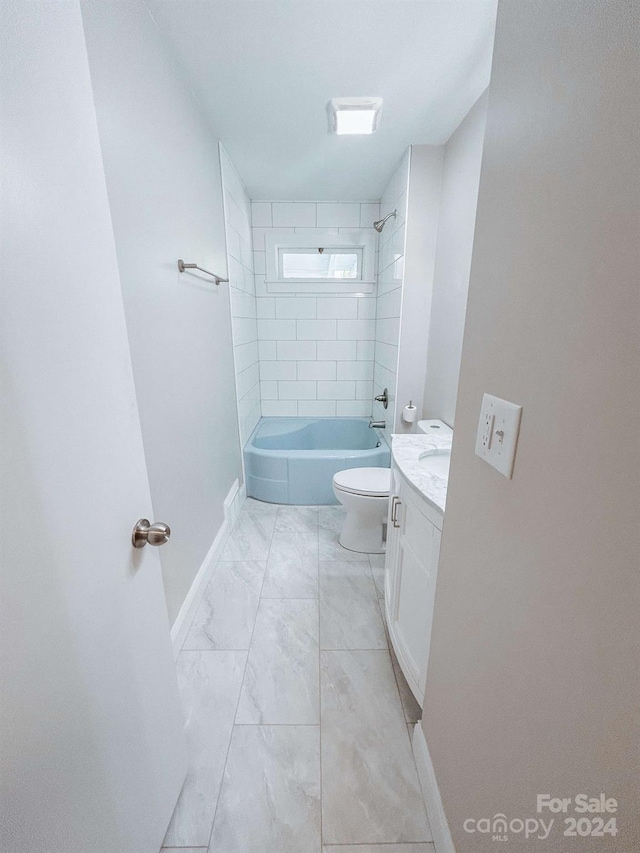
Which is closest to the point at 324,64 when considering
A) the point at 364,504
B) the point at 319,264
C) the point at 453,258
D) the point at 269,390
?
the point at 453,258

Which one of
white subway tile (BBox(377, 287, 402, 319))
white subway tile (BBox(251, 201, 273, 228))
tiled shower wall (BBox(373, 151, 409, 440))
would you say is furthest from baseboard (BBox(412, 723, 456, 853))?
white subway tile (BBox(251, 201, 273, 228))

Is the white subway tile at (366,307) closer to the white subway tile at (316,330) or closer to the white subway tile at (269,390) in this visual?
the white subway tile at (316,330)

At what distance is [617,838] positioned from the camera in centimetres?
35

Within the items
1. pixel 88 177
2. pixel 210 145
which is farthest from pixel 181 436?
pixel 210 145

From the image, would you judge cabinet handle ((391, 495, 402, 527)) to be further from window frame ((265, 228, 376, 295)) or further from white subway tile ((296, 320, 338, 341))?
window frame ((265, 228, 376, 295))

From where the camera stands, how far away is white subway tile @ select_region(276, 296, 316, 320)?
3.04 m

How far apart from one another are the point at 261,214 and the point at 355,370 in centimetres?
165

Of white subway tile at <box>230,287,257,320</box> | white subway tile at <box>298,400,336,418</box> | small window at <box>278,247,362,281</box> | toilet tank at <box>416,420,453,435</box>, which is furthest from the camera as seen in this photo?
white subway tile at <box>298,400,336,418</box>

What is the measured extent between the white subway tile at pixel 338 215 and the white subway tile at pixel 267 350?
1155 mm

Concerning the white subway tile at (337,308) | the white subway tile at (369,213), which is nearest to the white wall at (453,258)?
the white subway tile at (369,213)

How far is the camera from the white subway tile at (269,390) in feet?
10.8

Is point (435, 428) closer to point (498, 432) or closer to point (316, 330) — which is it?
Result: point (498, 432)

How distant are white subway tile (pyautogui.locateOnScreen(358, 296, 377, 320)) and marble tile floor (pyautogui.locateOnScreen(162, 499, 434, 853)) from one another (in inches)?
88.6

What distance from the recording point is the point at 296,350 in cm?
317
